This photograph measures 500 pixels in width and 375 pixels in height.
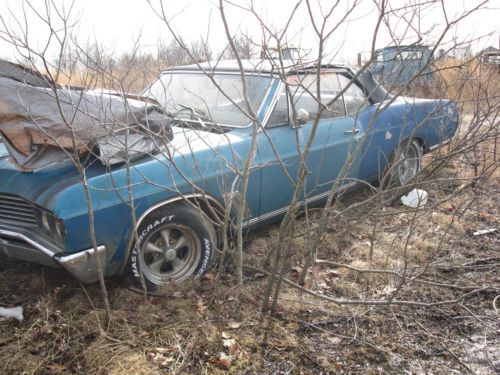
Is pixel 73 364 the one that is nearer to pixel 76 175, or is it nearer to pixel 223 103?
pixel 76 175

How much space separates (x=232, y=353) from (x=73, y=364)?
869 millimetres

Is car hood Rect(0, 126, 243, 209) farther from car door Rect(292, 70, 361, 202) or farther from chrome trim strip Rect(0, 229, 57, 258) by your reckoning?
car door Rect(292, 70, 361, 202)

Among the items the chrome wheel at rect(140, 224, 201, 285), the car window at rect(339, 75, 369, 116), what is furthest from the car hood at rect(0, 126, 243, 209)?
the car window at rect(339, 75, 369, 116)

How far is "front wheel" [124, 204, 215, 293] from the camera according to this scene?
2.80 metres

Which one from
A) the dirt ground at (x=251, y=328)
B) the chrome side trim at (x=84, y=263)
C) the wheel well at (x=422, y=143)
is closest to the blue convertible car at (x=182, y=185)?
the chrome side trim at (x=84, y=263)

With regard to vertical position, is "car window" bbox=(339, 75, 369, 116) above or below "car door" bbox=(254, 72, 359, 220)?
above

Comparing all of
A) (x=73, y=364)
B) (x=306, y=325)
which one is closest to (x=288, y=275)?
(x=306, y=325)

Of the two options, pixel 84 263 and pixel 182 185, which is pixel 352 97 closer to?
pixel 182 185

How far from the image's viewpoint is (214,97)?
→ 3.66 meters

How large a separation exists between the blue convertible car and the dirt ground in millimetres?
310

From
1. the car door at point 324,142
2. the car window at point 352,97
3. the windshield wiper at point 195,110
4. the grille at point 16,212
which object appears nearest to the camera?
the grille at point 16,212

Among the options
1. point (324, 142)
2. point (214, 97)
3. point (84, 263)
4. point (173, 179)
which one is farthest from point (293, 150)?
point (84, 263)

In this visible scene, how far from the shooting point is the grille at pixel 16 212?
264 cm

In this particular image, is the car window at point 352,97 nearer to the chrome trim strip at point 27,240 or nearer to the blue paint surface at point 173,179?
the blue paint surface at point 173,179
